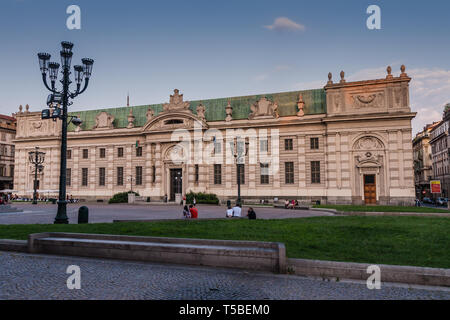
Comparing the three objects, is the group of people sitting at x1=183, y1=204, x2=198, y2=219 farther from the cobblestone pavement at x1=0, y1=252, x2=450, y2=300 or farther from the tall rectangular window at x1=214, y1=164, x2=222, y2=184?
the tall rectangular window at x1=214, y1=164, x2=222, y2=184

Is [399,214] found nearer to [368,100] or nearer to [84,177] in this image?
[368,100]

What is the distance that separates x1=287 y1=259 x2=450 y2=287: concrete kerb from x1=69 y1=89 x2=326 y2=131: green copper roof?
127 ft

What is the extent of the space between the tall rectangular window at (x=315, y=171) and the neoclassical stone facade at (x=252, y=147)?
0.13 meters

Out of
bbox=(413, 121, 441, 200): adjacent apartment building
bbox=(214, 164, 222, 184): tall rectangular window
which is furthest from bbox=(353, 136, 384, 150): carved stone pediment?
bbox=(413, 121, 441, 200): adjacent apartment building

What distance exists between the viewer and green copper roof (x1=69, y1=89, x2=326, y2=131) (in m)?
45.7

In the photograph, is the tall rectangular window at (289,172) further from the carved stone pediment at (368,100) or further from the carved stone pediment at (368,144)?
the carved stone pediment at (368,100)

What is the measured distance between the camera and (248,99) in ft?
162

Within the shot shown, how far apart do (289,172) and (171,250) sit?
36.0 metres

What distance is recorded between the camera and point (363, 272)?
7.79 m

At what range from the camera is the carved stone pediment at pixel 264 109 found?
45312 millimetres

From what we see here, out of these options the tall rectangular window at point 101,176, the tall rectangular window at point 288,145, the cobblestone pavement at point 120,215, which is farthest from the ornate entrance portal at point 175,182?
the cobblestone pavement at point 120,215
